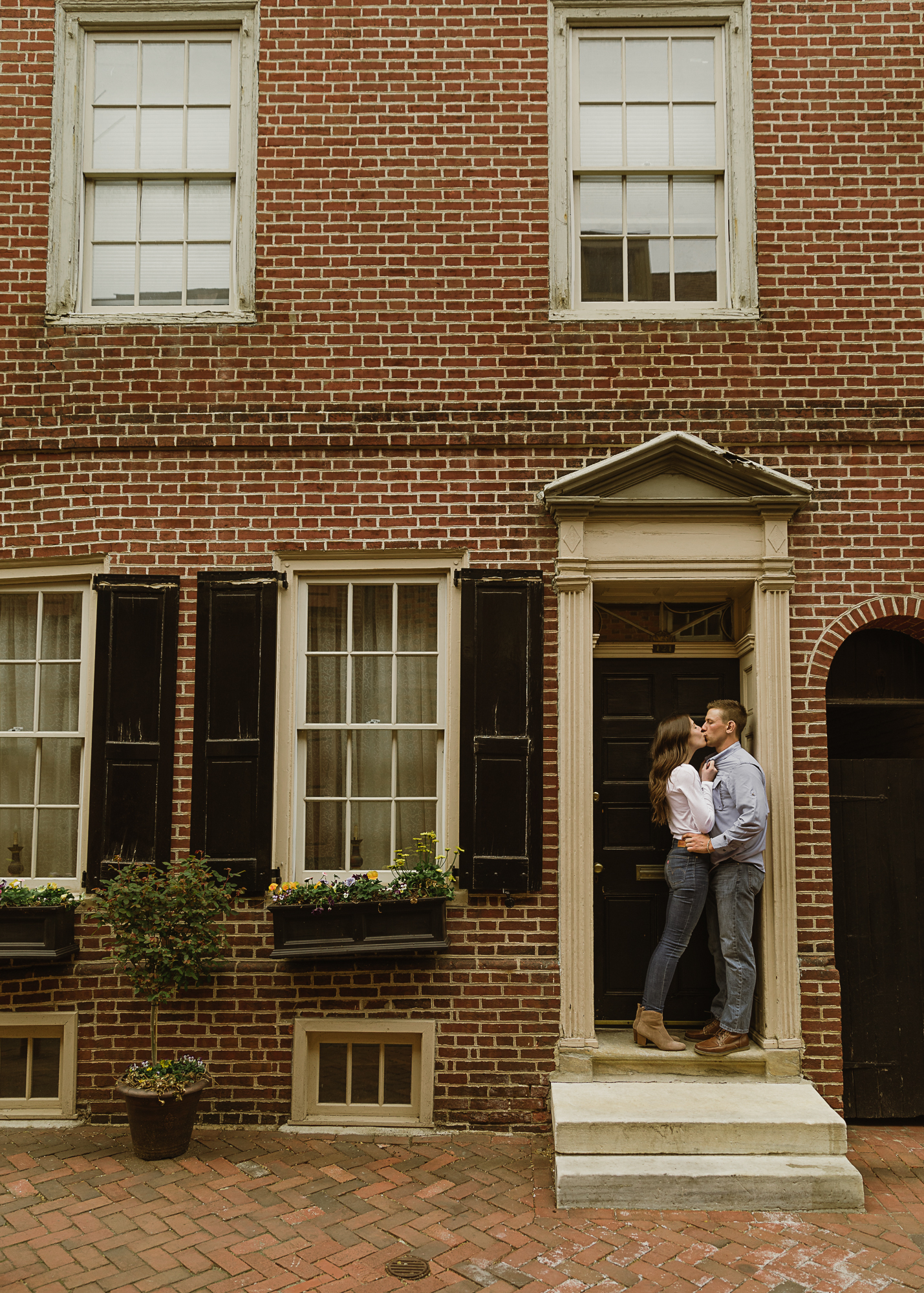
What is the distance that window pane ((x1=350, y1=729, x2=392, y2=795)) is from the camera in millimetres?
5898

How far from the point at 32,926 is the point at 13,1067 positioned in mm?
959

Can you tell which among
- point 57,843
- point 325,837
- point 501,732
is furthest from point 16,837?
point 501,732

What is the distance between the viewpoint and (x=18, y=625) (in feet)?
20.0

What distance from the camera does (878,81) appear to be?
603 centimetres

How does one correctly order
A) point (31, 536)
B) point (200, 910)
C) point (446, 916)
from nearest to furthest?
point (200, 910) < point (446, 916) < point (31, 536)

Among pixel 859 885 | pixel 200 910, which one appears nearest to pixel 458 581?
pixel 200 910

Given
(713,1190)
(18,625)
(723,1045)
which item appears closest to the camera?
(713,1190)

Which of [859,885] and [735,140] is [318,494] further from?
[859,885]

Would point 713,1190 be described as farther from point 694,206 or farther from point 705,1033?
point 694,206

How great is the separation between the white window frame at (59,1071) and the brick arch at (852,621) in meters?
5.03

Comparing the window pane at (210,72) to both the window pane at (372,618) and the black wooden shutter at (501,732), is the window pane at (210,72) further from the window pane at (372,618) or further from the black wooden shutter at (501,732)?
the black wooden shutter at (501,732)

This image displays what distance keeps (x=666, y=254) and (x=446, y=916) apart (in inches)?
179

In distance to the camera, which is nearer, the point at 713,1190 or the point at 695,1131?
the point at 713,1190

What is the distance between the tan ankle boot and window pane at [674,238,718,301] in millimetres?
4540
